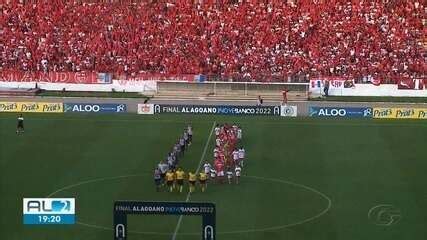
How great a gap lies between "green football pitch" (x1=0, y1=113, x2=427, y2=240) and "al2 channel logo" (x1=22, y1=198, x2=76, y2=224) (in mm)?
901

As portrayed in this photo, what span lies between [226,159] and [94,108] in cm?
1552

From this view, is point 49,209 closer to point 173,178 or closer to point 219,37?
point 173,178

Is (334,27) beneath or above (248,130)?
above

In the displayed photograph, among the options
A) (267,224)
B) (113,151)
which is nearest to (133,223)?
(267,224)

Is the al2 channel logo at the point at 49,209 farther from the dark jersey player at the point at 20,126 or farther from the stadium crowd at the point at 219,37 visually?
the stadium crowd at the point at 219,37

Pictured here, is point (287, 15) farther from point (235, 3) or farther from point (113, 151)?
point (113, 151)

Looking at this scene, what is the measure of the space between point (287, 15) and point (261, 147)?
2453 cm

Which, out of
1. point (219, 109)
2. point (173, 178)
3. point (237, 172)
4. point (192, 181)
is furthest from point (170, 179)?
point (219, 109)

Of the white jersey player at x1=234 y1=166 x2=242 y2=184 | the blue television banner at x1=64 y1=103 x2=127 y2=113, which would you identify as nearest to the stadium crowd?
the blue television banner at x1=64 y1=103 x2=127 y2=113

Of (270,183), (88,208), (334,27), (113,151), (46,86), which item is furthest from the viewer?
(334,27)

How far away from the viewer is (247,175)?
96.8ft

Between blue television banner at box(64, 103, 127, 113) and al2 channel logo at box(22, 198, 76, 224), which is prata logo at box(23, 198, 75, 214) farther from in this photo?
blue television banner at box(64, 103, 127, 113)

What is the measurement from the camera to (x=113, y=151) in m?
33.4

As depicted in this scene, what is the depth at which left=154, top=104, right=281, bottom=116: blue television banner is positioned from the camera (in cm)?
4291
